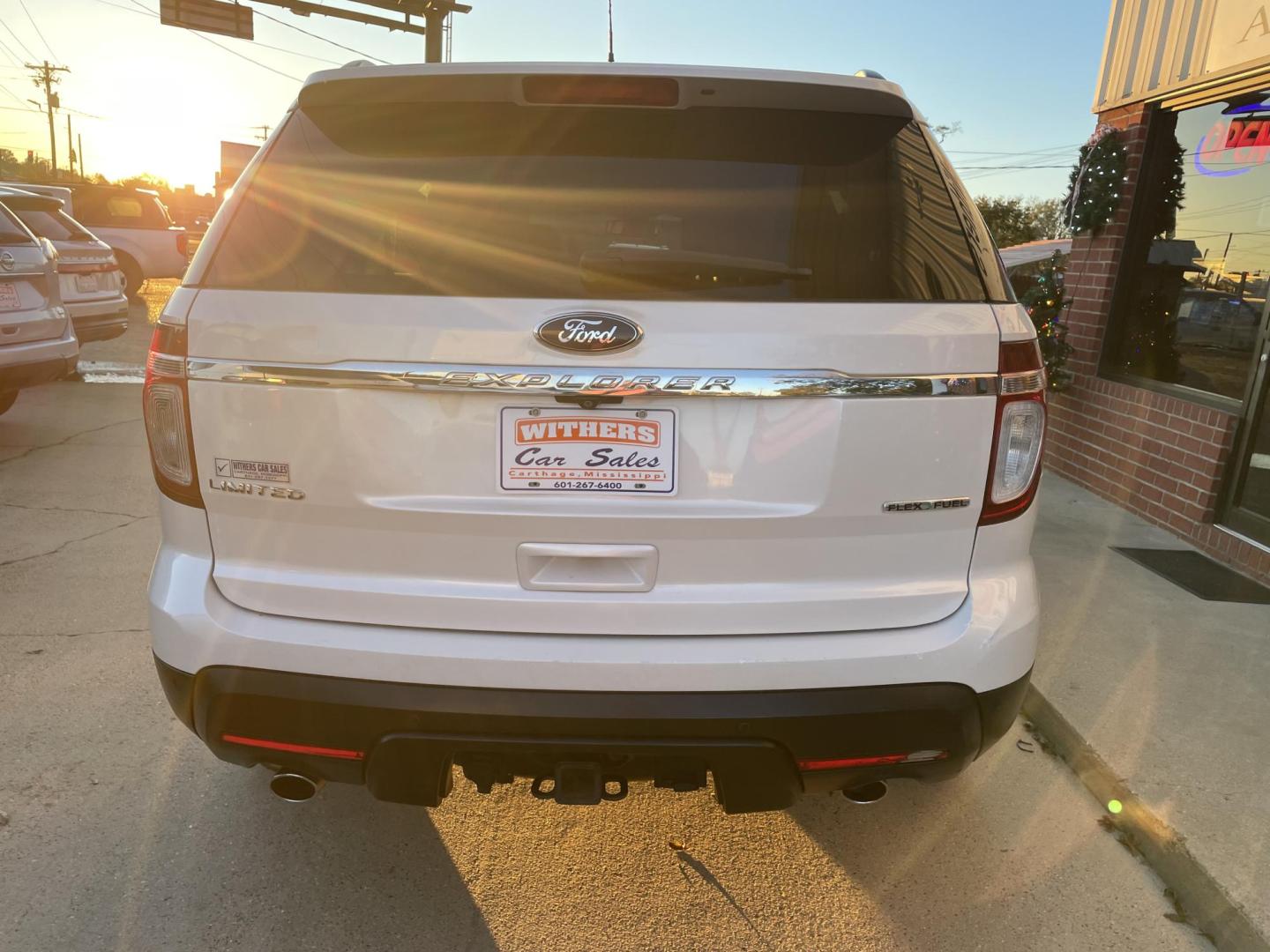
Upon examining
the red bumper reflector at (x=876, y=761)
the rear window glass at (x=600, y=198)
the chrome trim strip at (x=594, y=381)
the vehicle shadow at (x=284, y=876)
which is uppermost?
the rear window glass at (x=600, y=198)

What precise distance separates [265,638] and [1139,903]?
7.45ft

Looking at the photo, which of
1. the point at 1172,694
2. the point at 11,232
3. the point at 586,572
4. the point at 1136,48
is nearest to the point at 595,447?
the point at 586,572

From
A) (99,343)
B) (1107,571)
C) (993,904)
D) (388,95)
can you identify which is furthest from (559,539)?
(99,343)

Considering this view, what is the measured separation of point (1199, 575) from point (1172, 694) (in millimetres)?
1716

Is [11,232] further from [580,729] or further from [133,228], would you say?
[133,228]

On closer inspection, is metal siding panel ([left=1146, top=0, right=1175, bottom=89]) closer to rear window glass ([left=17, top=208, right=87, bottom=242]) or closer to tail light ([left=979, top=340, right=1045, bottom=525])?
tail light ([left=979, top=340, right=1045, bottom=525])

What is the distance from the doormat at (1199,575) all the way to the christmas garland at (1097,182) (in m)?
2.51

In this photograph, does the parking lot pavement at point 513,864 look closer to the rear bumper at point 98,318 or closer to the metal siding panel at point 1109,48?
the metal siding panel at point 1109,48

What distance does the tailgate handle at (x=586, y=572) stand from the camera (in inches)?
72.2

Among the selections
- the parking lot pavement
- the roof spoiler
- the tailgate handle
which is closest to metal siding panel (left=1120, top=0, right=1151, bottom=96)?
the parking lot pavement

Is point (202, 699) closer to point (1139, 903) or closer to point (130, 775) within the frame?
point (130, 775)

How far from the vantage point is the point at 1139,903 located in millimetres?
2385

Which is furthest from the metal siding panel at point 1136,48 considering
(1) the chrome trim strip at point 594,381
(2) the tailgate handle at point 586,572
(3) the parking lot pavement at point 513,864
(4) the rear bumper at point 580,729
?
(2) the tailgate handle at point 586,572

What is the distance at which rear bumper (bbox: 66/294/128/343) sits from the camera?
8734mm
